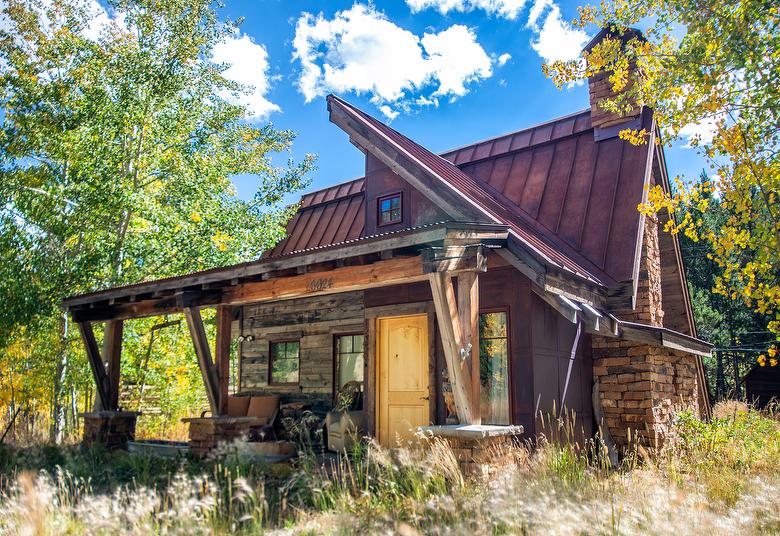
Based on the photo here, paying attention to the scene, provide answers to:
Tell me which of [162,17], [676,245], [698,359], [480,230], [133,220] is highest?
[162,17]

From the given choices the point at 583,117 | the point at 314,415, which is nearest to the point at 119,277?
the point at 314,415

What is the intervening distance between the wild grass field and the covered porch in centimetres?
79

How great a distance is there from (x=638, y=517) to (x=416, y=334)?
5388 millimetres

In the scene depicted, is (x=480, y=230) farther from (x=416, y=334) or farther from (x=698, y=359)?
(x=698, y=359)

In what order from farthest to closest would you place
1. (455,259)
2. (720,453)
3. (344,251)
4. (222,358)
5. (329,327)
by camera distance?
(329,327)
(222,358)
(720,453)
(344,251)
(455,259)

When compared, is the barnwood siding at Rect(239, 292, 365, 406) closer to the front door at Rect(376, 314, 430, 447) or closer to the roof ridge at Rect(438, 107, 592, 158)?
the front door at Rect(376, 314, 430, 447)

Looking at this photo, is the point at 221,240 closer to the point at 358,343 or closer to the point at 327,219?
the point at 327,219

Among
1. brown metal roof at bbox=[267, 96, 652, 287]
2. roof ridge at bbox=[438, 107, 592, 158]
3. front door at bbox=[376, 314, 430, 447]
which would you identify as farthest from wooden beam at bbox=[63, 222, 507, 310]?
roof ridge at bbox=[438, 107, 592, 158]

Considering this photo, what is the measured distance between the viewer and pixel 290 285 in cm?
859

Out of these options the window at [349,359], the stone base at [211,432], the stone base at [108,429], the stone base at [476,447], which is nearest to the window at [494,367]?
the stone base at [476,447]

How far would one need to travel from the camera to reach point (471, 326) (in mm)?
6656

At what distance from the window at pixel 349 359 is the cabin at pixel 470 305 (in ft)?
0.11

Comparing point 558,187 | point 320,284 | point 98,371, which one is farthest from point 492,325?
point 98,371

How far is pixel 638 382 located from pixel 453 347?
397 centimetres
